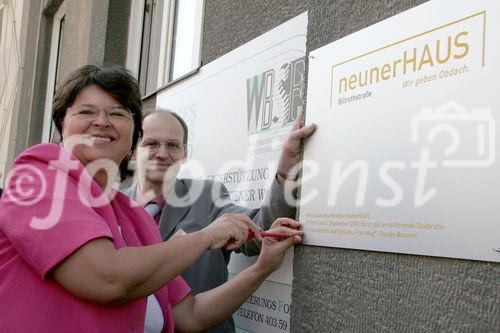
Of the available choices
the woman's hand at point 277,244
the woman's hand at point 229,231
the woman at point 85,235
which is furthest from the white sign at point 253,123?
the woman at point 85,235

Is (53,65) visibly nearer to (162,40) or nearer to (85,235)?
(162,40)

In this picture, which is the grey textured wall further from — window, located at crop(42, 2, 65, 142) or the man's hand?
window, located at crop(42, 2, 65, 142)

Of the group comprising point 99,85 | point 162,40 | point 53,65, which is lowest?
point 99,85

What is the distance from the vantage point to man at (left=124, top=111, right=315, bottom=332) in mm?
2186

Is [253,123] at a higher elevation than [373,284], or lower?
higher

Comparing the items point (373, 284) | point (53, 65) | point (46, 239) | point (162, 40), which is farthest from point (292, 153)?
point (53, 65)

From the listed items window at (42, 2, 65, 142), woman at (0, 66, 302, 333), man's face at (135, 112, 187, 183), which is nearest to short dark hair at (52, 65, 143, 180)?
woman at (0, 66, 302, 333)

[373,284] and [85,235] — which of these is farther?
[373,284]

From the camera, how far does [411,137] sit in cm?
159

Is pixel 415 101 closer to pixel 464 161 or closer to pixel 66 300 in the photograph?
pixel 464 161

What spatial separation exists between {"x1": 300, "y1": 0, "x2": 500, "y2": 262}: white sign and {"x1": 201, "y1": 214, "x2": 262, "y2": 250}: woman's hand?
23 centimetres

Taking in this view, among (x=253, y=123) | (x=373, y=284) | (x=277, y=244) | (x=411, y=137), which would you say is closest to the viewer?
(x=411, y=137)

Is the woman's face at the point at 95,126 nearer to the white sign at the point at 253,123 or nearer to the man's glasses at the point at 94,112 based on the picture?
the man's glasses at the point at 94,112

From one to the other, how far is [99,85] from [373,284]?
40.2 inches
